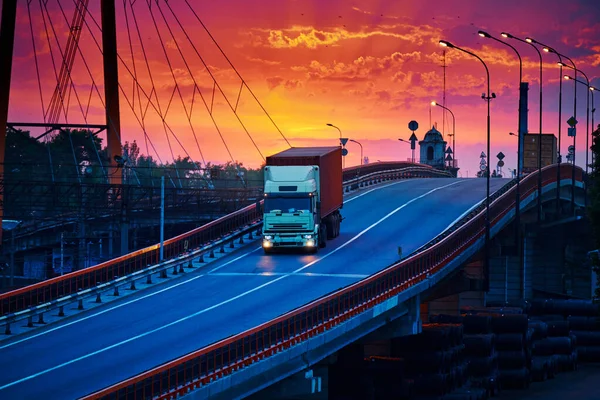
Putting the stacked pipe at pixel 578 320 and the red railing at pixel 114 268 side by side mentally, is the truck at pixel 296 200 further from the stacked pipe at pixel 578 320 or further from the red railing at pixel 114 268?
the stacked pipe at pixel 578 320

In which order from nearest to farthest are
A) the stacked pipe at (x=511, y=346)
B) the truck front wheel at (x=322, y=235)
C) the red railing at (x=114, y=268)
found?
1. the red railing at (x=114, y=268)
2. the truck front wheel at (x=322, y=235)
3. the stacked pipe at (x=511, y=346)

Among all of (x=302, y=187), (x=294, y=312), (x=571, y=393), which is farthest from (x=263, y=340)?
(x=571, y=393)

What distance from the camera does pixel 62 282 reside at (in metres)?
44.8

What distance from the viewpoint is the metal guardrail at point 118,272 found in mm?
41875

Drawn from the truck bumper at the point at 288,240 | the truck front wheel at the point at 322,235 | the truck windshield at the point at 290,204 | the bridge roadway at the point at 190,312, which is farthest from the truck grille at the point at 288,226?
the truck front wheel at the point at 322,235

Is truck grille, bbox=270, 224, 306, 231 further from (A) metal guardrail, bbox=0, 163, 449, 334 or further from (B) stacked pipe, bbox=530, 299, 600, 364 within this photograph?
(B) stacked pipe, bbox=530, 299, 600, 364

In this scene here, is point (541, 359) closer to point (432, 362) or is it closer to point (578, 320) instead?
point (578, 320)

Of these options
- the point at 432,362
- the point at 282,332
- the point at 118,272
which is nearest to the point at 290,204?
the point at 118,272

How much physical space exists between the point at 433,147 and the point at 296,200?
357 feet

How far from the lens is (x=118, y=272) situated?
161ft

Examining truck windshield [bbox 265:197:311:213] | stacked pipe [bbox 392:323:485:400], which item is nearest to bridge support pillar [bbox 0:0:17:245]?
truck windshield [bbox 265:197:311:213]

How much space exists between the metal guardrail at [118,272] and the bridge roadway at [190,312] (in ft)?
3.00

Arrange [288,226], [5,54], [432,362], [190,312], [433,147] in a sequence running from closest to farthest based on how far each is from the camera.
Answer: [190,312], [432,362], [288,226], [5,54], [433,147]

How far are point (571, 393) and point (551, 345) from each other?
6900mm
